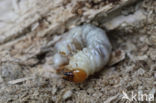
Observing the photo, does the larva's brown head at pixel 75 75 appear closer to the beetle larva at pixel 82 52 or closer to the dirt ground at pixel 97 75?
the beetle larva at pixel 82 52

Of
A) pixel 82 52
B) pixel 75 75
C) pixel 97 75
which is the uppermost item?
pixel 82 52

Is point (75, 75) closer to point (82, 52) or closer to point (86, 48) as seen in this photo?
point (82, 52)

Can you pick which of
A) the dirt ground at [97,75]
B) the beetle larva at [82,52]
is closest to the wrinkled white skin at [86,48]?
the beetle larva at [82,52]

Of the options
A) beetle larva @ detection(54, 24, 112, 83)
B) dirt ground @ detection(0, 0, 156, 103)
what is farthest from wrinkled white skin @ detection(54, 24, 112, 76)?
dirt ground @ detection(0, 0, 156, 103)

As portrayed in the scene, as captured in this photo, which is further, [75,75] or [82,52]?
[82,52]

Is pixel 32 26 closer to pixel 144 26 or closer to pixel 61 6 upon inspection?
pixel 61 6

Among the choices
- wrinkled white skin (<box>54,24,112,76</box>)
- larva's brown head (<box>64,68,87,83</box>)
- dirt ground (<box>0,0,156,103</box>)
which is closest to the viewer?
dirt ground (<box>0,0,156,103</box>)

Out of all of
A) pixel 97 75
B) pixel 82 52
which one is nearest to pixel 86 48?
pixel 82 52

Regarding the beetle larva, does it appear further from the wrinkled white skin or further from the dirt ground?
the dirt ground
